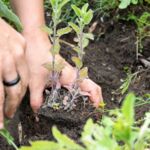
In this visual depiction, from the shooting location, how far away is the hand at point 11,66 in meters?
1.50

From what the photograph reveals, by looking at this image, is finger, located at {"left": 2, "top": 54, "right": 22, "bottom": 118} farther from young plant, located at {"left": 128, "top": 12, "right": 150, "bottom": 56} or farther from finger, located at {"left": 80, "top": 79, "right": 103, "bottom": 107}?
young plant, located at {"left": 128, "top": 12, "right": 150, "bottom": 56}

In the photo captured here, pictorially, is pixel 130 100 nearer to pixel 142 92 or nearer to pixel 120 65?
pixel 142 92

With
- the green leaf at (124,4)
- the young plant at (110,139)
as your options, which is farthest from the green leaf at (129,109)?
the green leaf at (124,4)

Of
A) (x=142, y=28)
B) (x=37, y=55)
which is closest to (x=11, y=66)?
(x=37, y=55)

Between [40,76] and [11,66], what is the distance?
313mm

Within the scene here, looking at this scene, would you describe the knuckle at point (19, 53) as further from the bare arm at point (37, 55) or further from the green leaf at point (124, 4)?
the green leaf at point (124, 4)

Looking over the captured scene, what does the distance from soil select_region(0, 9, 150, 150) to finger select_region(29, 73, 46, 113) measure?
6 cm

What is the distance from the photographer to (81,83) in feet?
6.06

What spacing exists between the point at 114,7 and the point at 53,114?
92 cm

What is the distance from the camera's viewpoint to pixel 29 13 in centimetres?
203

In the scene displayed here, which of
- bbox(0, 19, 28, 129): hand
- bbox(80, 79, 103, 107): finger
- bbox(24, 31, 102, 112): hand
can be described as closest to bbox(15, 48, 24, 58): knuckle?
bbox(0, 19, 28, 129): hand

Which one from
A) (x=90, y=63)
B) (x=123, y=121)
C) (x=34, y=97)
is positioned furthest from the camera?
(x=90, y=63)

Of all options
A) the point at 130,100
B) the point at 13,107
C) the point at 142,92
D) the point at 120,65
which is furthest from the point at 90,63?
the point at 130,100

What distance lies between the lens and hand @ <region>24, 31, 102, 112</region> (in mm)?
1793
